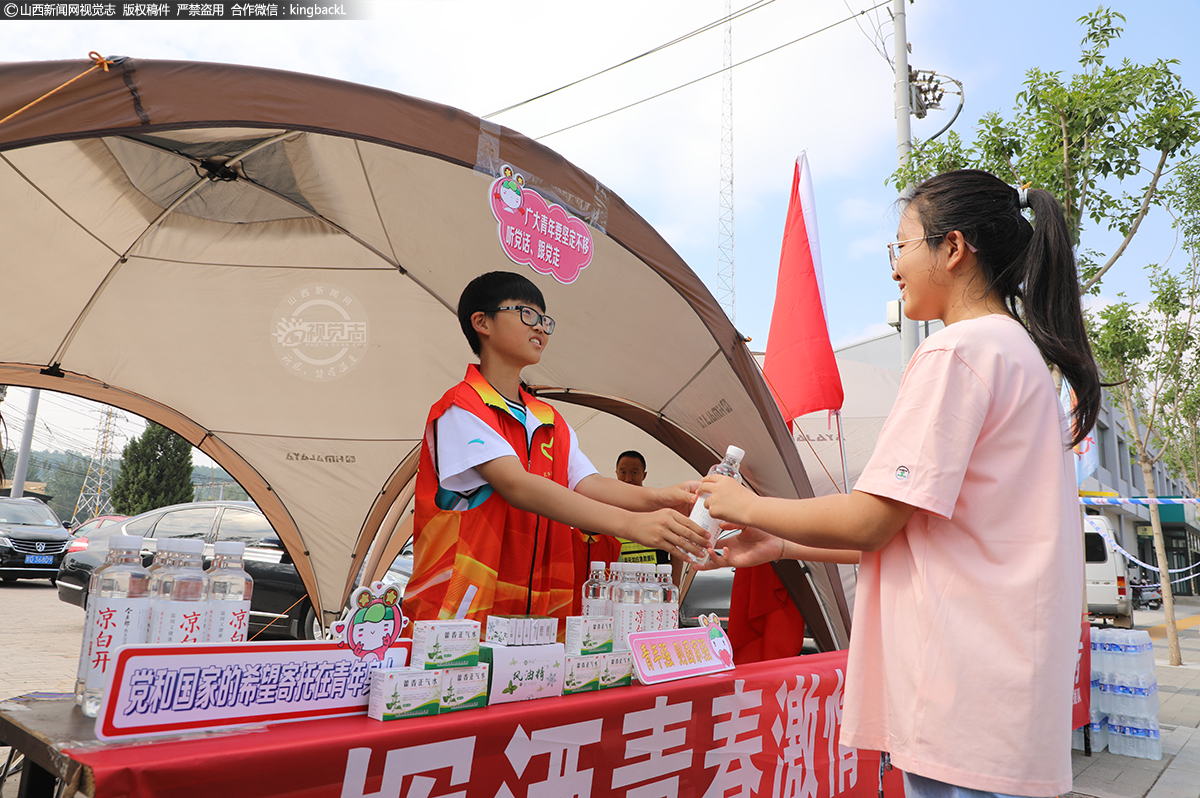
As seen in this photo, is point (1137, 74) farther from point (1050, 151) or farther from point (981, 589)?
point (981, 589)

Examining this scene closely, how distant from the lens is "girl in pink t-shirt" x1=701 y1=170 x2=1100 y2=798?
1.20 metres

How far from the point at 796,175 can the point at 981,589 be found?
13.1 feet

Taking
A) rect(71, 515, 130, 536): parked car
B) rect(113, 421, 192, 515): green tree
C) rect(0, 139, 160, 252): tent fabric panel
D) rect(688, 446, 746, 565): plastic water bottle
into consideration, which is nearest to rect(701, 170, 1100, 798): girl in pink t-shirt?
rect(688, 446, 746, 565): plastic water bottle

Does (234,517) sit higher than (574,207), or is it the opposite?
(574,207)

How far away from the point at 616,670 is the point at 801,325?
10.8 feet

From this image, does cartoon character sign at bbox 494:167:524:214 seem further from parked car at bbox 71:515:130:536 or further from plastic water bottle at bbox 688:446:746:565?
parked car at bbox 71:515:130:536

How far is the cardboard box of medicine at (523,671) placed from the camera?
1465 millimetres

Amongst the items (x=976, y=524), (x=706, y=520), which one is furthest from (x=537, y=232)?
(x=976, y=524)

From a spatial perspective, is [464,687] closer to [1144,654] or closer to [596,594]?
[596,594]

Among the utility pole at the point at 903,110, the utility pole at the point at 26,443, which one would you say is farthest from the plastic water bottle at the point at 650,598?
the utility pole at the point at 26,443

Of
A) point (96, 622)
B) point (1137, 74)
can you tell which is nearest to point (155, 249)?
point (96, 622)

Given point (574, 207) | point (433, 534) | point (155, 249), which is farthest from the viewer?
point (155, 249)

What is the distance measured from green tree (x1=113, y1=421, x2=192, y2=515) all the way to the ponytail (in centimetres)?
2575

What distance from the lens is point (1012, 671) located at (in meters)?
1.20
